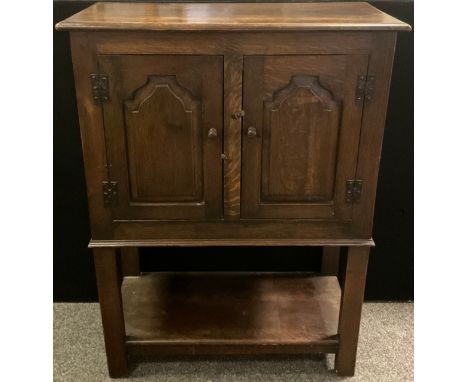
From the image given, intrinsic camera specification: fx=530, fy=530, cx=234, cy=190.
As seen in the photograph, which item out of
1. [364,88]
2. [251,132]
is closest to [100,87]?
[251,132]

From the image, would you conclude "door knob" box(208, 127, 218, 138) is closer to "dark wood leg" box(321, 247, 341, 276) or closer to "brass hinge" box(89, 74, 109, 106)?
"brass hinge" box(89, 74, 109, 106)

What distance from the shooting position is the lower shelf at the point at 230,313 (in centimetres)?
169

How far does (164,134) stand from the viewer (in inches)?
54.4

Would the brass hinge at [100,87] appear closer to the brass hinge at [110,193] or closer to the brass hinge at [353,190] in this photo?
the brass hinge at [110,193]

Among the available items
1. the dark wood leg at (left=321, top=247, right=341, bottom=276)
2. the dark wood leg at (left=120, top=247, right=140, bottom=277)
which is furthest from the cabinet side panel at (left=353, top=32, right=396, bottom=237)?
the dark wood leg at (left=120, top=247, right=140, bottom=277)

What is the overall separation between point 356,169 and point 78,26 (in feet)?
2.59

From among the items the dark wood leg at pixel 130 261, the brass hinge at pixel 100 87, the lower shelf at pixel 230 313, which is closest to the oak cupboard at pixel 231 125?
the brass hinge at pixel 100 87

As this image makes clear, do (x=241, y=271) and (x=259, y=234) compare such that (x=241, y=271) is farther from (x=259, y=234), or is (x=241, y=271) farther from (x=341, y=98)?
(x=341, y=98)

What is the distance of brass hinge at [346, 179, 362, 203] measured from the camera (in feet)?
4.71

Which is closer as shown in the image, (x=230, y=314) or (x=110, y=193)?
(x=110, y=193)

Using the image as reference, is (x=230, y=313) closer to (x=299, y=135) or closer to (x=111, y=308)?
(x=111, y=308)

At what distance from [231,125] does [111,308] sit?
692 millimetres

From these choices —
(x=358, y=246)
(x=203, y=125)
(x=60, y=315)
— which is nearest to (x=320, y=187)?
(x=358, y=246)

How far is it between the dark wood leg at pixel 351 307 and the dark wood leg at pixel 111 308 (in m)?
0.68
